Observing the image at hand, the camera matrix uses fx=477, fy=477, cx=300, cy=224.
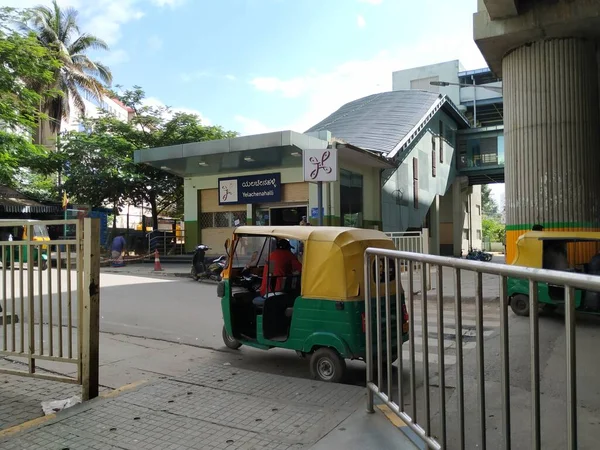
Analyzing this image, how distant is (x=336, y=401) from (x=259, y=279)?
8.93ft

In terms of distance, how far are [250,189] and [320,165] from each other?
11513mm

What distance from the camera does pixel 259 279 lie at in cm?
670

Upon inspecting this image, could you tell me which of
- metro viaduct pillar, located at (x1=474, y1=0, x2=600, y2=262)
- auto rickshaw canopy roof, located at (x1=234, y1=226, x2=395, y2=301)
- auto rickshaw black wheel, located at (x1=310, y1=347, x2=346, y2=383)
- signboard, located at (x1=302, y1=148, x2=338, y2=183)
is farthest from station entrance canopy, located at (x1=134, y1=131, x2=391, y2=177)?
auto rickshaw black wheel, located at (x1=310, y1=347, x2=346, y2=383)

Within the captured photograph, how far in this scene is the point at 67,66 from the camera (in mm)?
30734

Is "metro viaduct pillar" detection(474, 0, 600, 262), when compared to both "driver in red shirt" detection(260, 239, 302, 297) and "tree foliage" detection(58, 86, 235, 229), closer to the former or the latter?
"driver in red shirt" detection(260, 239, 302, 297)

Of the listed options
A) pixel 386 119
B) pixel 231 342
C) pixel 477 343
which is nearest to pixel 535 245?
pixel 231 342

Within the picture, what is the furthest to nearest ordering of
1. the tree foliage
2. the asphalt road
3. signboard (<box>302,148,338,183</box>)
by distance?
1. the tree foliage
2. signboard (<box>302,148,338,183</box>)
3. the asphalt road

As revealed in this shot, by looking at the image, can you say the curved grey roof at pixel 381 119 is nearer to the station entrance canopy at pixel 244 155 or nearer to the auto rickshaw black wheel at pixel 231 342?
the station entrance canopy at pixel 244 155

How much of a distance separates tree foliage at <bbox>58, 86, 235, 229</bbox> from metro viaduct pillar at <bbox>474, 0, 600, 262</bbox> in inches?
671

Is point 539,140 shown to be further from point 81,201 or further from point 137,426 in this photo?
point 81,201

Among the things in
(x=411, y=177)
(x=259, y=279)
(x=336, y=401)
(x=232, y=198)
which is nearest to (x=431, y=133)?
(x=411, y=177)

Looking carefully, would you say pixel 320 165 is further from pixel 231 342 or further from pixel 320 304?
pixel 320 304

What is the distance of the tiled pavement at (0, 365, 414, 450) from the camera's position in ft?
11.2

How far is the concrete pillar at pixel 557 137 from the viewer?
11383 mm
